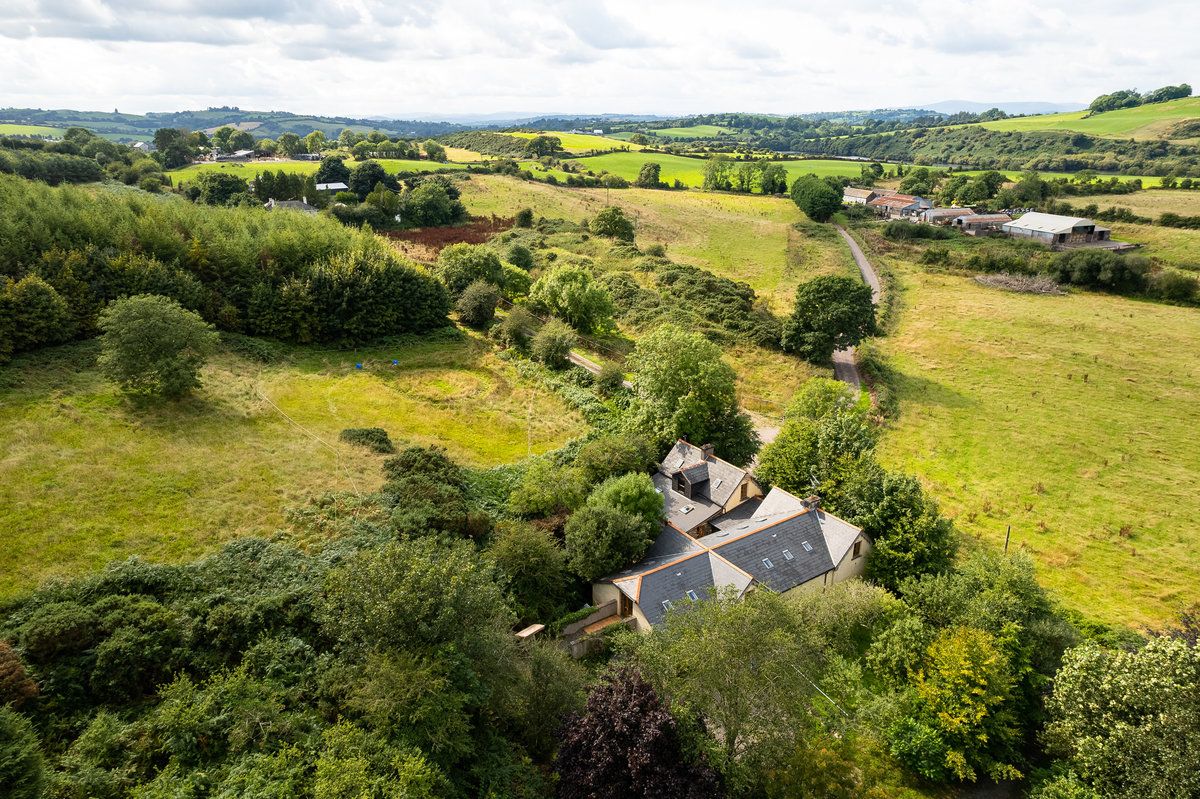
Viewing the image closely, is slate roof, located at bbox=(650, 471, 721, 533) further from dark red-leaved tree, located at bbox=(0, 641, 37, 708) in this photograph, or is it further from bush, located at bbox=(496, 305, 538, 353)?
dark red-leaved tree, located at bbox=(0, 641, 37, 708)

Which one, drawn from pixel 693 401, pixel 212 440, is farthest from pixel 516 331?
pixel 212 440

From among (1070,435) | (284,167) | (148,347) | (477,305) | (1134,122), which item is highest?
(1134,122)

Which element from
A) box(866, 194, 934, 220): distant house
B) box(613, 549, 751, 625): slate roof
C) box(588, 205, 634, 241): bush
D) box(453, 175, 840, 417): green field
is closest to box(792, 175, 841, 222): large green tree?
box(453, 175, 840, 417): green field

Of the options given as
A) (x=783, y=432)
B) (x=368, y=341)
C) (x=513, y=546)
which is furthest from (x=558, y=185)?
(x=513, y=546)

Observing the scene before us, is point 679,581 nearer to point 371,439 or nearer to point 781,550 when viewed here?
point 781,550

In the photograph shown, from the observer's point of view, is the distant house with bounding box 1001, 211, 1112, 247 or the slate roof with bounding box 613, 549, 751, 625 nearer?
the slate roof with bounding box 613, 549, 751, 625
